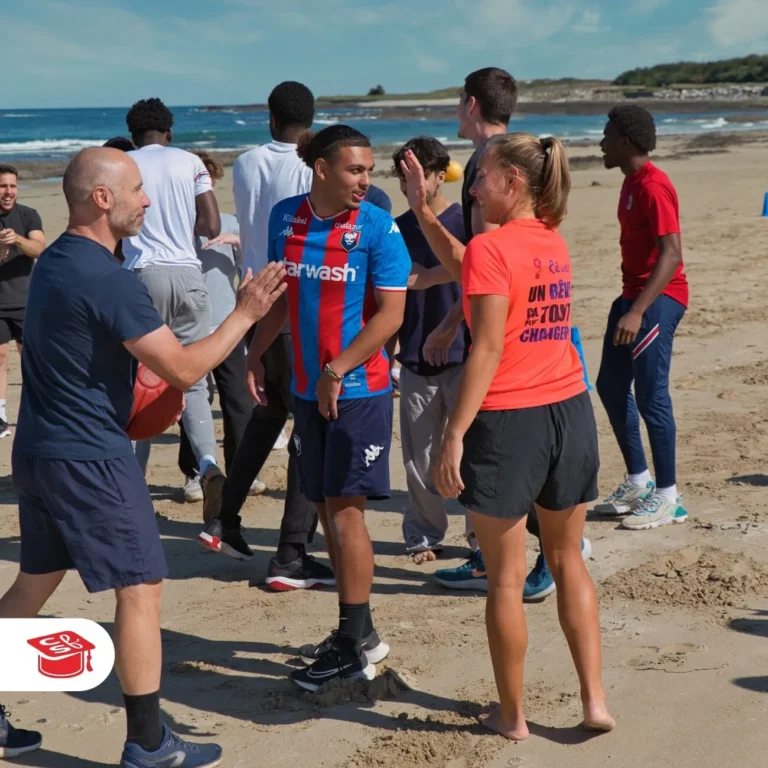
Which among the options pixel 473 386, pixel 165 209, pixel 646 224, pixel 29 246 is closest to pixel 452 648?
pixel 473 386

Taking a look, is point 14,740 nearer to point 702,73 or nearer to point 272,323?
point 272,323

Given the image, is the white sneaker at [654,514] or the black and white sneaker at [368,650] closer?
the black and white sneaker at [368,650]

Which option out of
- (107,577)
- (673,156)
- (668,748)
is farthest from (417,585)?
(673,156)

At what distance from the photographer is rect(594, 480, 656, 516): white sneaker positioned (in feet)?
19.0

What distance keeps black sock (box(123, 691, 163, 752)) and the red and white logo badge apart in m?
0.32

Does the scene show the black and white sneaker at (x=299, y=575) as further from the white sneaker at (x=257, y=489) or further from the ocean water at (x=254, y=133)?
the ocean water at (x=254, y=133)

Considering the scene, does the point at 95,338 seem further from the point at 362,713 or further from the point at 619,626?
the point at 619,626

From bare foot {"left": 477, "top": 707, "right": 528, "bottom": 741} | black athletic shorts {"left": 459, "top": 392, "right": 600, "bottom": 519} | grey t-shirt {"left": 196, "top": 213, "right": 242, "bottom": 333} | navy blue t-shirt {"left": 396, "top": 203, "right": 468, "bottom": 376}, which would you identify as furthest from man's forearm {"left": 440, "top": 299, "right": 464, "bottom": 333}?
grey t-shirt {"left": 196, "top": 213, "right": 242, "bottom": 333}

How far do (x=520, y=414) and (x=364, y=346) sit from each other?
823mm

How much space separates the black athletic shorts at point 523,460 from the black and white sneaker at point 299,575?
184 centimetres

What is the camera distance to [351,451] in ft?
13.2

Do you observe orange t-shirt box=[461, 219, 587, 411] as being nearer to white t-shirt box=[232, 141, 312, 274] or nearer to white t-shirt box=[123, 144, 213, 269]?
white t-shirt box=[232, 141, 312, 274]

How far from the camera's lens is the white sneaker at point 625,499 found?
580 centimetres

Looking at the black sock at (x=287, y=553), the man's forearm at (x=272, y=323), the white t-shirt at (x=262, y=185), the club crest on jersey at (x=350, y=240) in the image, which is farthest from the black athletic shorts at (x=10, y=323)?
the club crest on jersey at (x=350, y=240)
